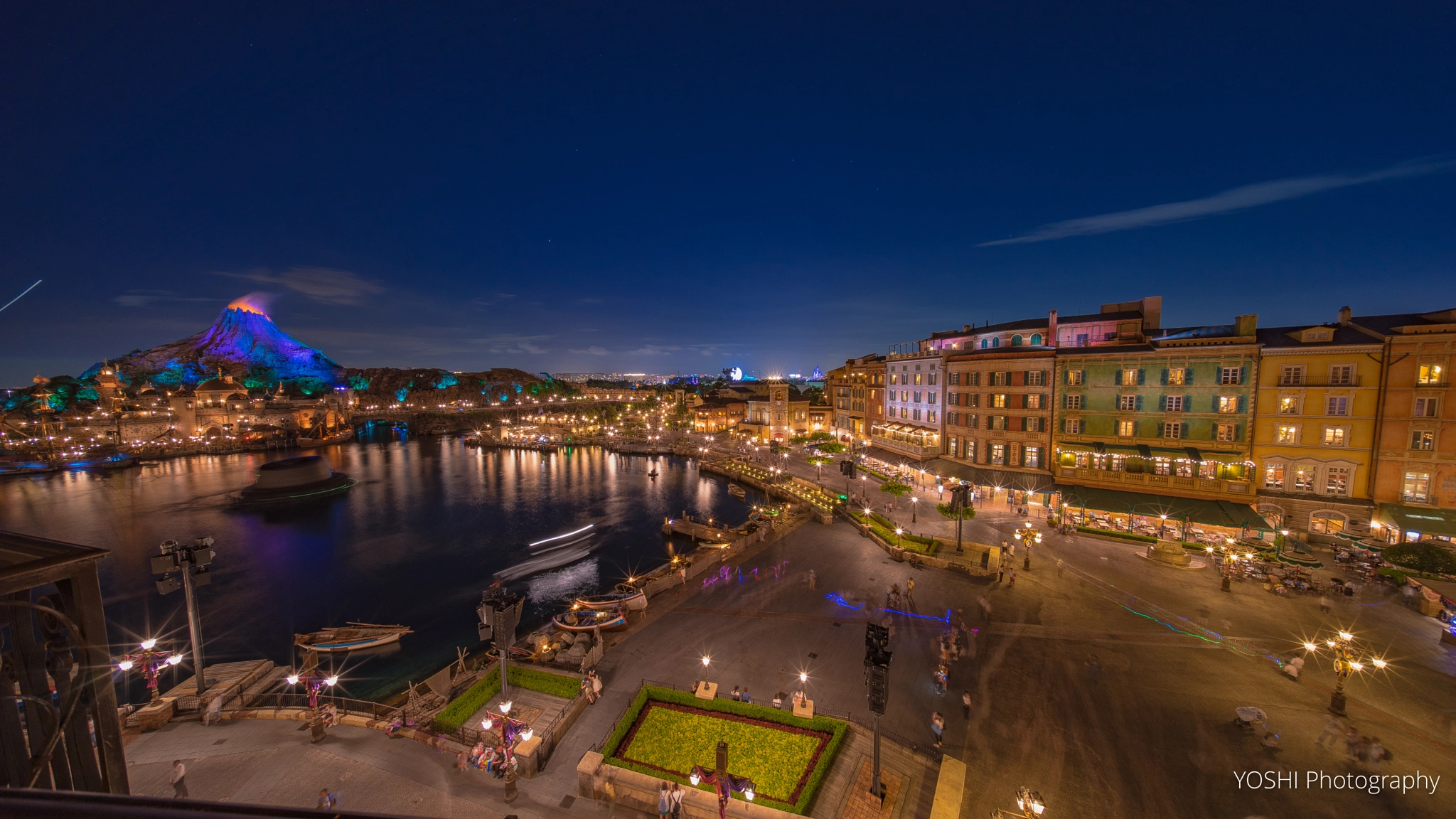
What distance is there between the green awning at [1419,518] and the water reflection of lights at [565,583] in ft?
142

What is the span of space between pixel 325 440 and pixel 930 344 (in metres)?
120

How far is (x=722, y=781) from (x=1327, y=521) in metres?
37.0

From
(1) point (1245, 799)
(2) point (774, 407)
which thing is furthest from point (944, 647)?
(2) point (774, 407)

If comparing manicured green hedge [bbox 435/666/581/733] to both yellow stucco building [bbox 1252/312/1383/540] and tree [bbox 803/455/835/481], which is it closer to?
yellow stucco building [bbox 1252/312/1383/540]

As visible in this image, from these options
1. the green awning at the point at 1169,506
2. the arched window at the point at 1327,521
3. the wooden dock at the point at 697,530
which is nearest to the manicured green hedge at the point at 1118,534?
the green awning at the point at 1169,506

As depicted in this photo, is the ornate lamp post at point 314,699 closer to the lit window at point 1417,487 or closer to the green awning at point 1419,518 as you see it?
the green awning at point 1419,518

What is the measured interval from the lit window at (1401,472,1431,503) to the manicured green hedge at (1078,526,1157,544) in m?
11.5

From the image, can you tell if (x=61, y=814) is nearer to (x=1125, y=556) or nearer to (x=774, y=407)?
(x=1125, y=556)

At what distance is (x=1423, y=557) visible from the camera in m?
22.5

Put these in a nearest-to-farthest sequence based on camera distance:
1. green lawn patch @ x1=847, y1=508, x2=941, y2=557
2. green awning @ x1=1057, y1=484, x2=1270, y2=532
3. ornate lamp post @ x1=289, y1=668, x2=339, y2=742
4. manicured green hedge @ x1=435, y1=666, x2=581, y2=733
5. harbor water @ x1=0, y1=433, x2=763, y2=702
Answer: ornate lamp post @ x1=289, y1=668, x2=339, y2=742
manicured green hedge @ x1=435, y1=666, x2=581, y2=733
green awning @ x1=1057, y1=484, x2=1270, y2=532
green lawn patch @ x1=847, y1=508, x2=941, y2=557
harbor water @ x1=0, y1=433, x2=763, y2=702

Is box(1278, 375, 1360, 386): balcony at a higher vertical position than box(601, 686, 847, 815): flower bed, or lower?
higher

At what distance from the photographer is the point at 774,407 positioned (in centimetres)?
8475

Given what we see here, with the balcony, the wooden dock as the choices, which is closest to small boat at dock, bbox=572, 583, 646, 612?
the wooden dock

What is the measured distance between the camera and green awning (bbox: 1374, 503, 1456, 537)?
2505cm
